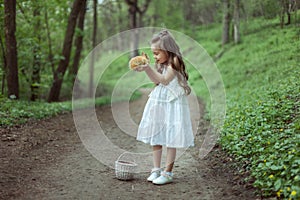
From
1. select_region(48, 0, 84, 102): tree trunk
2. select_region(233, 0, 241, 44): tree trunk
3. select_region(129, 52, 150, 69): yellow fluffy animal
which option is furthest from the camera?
select_region(233, 0, 241, 44): tree trunk

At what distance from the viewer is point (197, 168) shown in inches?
210

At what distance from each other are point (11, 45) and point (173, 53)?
683 centimetres

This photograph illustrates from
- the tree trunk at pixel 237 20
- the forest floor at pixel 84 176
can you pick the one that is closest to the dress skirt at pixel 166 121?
the forest floor at pixel 84 176

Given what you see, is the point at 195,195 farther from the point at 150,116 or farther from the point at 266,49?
the point at 266,49

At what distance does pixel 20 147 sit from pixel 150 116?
2.65m

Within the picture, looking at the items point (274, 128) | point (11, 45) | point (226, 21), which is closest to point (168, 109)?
point (274, 128)

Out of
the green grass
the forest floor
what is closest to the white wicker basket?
the forest floor

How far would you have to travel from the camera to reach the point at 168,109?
15.1 ft

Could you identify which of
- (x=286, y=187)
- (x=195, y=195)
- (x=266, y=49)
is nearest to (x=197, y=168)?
(x=195, y=195)

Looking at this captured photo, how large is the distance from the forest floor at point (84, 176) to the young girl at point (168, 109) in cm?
40

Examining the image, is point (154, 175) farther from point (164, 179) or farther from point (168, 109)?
point (168, 109)

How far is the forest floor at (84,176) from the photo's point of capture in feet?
13.5

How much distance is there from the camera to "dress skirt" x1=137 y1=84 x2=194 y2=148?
4.58 m

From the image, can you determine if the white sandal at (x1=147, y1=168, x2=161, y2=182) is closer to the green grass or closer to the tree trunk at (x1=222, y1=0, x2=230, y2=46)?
the green grass
